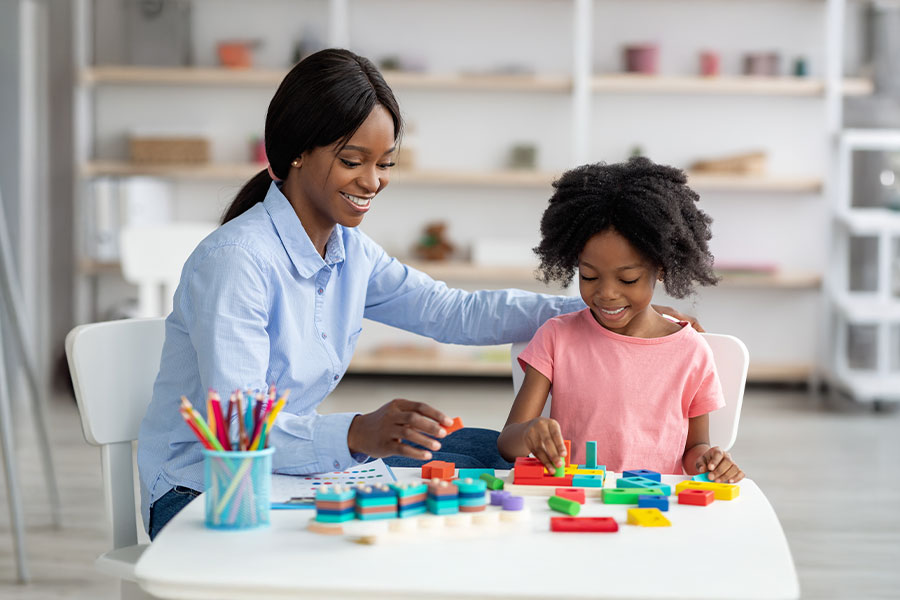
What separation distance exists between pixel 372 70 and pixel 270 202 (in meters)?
A: 0.25

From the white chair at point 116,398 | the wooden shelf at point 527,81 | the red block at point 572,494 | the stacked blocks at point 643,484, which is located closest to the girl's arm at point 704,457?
the stacked blocks at point 643,484

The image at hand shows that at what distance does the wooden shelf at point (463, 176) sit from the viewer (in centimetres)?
485

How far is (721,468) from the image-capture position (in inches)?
52.4

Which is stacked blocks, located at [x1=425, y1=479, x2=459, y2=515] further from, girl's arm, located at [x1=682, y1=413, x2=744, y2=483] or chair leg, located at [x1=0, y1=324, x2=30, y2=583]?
chair leg, located at [x1=0, y1=324, x2=30, y2=583]

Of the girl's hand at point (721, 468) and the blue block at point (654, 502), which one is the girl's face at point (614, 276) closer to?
the girl's hand at point (721, 468)

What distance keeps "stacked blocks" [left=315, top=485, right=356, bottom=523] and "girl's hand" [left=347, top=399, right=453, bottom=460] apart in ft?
0.41

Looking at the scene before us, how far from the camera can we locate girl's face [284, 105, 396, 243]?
5.05 feet

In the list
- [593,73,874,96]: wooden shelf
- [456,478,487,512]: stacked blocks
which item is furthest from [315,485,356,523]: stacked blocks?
[593,73,874,96]: wooden shelf

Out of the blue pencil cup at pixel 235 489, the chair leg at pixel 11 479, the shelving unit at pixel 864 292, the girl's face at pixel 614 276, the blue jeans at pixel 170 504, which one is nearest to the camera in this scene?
the blue pencil cup at pixel 235 489

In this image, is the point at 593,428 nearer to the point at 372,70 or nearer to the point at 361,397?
the point at 372,70

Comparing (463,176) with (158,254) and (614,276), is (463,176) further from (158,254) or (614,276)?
(614,276)

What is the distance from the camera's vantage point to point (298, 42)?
5.09m

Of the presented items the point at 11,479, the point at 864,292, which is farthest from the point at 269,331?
the point at 864,292

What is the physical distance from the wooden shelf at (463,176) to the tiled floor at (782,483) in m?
0.96
